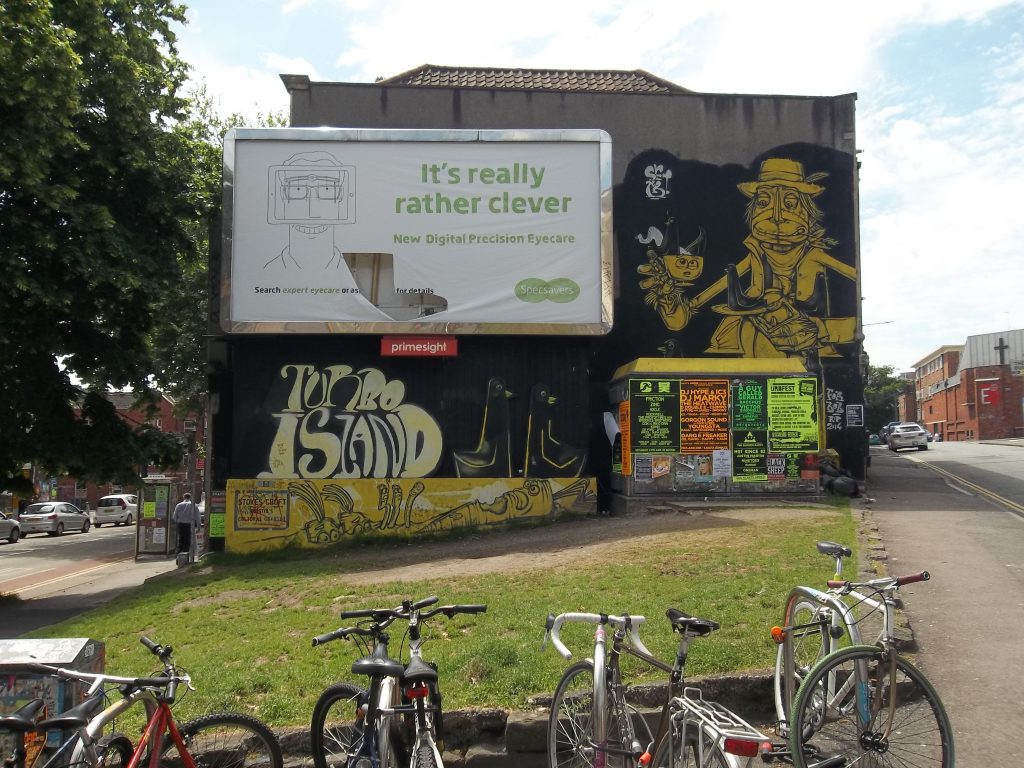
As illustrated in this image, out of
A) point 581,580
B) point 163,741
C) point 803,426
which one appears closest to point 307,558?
point 581,580

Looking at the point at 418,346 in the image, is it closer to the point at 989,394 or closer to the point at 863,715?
the point at 863,715

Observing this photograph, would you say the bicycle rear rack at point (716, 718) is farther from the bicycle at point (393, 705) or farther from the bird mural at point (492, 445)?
the bird mural at point (492, 445)

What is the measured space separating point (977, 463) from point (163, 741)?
106 feet

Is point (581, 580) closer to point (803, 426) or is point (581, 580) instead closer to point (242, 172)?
point (803, 426)

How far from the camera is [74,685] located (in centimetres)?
449

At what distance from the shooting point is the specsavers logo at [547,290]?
18.0m

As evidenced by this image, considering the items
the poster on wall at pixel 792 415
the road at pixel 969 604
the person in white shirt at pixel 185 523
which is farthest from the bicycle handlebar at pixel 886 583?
the person in white shirt at pixel 185 523

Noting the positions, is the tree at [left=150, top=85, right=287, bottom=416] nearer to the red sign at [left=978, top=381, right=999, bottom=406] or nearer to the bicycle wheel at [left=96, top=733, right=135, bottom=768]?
the bicycle wheel at [left=96, top=733, right=135, bottom=768]

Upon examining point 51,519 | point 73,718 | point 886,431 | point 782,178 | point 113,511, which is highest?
point 782,178

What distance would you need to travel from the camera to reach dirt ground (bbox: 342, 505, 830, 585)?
12.2 metres

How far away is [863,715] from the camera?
4.08 m

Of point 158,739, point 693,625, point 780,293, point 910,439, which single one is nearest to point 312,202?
point 780,293

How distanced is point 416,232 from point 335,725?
1440 cm

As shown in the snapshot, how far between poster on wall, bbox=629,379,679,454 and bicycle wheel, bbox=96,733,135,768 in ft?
44.3
